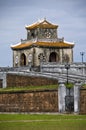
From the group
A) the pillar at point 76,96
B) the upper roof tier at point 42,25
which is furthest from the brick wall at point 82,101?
the upper roof tier at point 42,25

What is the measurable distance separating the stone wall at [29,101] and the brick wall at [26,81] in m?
5.72

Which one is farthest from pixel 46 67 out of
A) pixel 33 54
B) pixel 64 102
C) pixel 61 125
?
pixel 61 125

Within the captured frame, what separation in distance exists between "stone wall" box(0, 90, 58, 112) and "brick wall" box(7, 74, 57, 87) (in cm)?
572

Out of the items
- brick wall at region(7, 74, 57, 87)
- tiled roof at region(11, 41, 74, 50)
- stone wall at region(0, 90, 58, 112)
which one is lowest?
stone wall at region(0, 90, 58, 112)

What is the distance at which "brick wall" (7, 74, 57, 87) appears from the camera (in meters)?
57.0

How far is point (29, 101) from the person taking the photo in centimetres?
4994

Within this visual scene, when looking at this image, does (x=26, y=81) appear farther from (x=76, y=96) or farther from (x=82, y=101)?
(x=82, y=101)

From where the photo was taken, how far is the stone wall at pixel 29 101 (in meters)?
47.9

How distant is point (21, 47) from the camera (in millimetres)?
82750

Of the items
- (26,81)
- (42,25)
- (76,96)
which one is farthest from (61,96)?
(42,25)

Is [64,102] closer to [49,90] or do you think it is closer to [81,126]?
[49,90]

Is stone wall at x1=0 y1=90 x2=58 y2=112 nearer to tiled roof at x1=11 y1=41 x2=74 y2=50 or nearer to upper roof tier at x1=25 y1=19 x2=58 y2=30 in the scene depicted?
tiled roof at x1=11 y1=41 x2=74 y2=50

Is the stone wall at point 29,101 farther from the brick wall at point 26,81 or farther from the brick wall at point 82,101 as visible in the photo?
the brick wall at point 26,81

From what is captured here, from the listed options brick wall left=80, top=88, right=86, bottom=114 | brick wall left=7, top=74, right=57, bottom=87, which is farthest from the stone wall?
brick wall left=7, top=74, right=57, bottom=87
